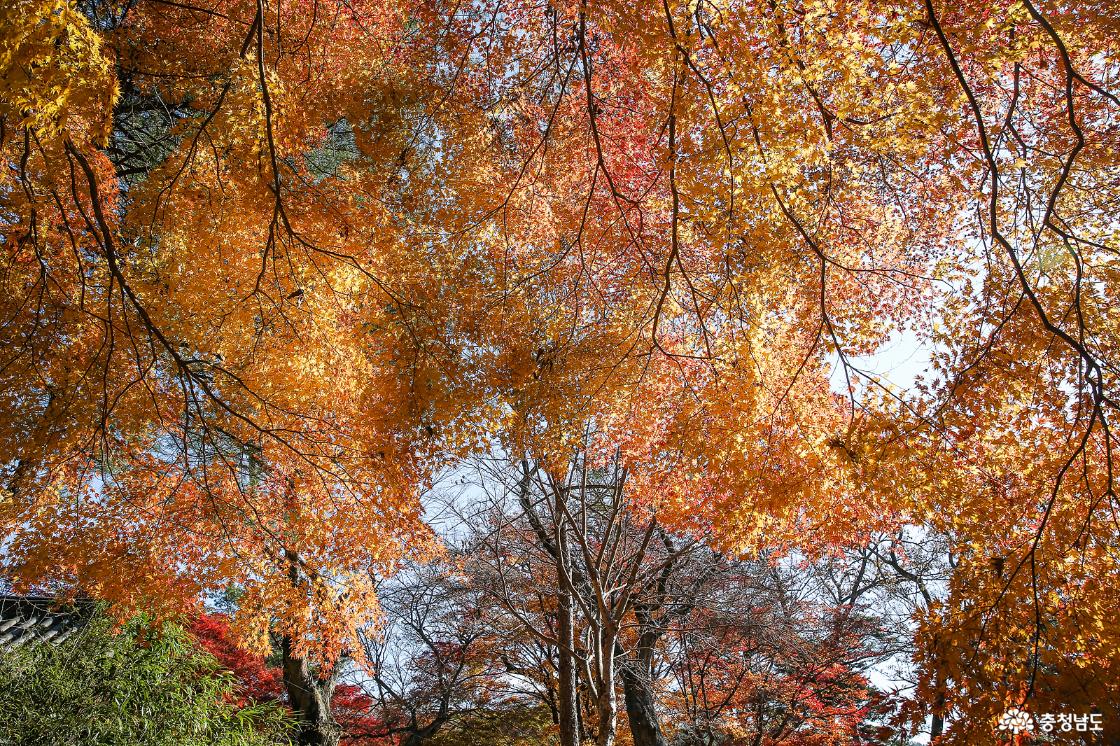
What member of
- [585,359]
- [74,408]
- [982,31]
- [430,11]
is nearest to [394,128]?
[430,11]

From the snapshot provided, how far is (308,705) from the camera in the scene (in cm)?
816

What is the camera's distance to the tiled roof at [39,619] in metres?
6.13

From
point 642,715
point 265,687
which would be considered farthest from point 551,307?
point 265,687

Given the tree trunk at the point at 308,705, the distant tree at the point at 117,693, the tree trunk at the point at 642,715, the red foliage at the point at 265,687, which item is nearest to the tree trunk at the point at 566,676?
→ the tree trunk at the point at 642,715

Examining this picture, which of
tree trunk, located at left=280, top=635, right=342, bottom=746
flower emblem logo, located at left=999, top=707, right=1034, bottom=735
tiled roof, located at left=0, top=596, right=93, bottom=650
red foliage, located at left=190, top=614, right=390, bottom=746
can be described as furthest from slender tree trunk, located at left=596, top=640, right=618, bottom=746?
red foliage, located at left=190, top=614, right=390, bottom=746

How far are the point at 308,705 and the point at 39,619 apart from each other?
3.38m

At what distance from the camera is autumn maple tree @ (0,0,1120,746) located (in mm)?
3666

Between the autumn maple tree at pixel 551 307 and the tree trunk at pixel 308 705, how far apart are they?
16 centimetres

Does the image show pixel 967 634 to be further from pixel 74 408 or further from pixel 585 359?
pixel 74 408

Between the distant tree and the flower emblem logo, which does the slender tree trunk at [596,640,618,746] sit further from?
the flower emblem logo

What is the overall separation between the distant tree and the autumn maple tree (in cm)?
69

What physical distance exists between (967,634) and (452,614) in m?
8.84

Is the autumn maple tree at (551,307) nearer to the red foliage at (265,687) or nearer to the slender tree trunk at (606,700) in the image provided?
the slender tree trunk at (606,700)

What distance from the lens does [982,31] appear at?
13.3 ft
